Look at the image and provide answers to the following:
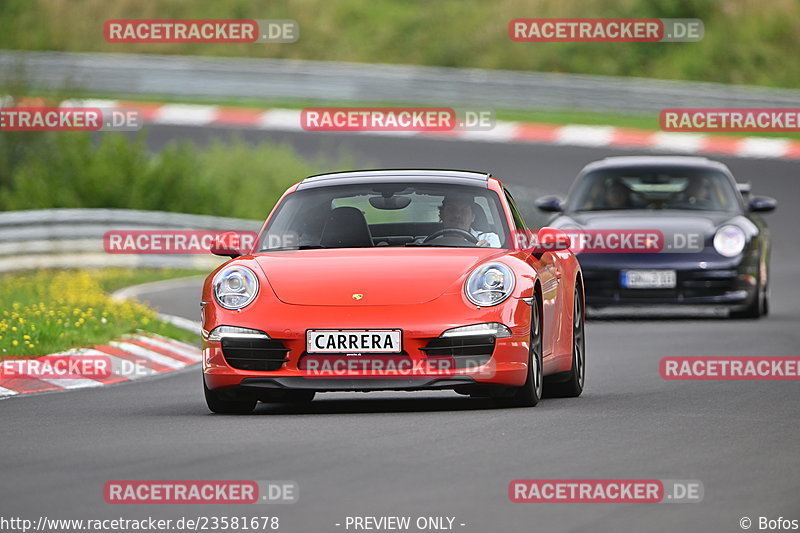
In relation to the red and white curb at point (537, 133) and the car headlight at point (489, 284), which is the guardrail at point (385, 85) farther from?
the car headlight at point (489, 284)

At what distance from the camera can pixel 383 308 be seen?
387 inches

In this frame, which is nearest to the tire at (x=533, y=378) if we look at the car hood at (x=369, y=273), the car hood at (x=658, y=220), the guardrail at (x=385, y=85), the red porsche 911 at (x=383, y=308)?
the red porsche 911 at (x=383, y=308)

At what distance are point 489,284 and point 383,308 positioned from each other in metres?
0.60

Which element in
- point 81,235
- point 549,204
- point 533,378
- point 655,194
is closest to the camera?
point 533,378

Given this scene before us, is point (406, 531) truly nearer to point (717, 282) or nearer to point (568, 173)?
point (717, 282)

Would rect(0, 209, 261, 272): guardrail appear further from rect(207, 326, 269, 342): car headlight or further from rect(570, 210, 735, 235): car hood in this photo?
rect(207, 326, 269, 342): car headlight

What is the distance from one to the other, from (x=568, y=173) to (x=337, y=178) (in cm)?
2062

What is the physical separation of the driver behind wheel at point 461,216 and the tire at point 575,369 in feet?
3.50

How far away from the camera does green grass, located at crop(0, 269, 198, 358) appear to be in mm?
13383

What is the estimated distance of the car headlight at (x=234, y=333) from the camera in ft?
32.5

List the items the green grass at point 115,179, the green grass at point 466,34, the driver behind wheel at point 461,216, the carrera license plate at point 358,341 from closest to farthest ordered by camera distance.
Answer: the carrera license plate at point 358,341 < the driver behind wheel at point 461,216 < the green grass at point 115,179 < the green grass at point 466,34

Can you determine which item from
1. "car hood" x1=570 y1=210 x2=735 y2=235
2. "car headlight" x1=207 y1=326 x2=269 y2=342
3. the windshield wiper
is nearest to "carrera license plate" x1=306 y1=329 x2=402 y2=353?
"car headlight" x1=207 y1=326 x2=269 y2=342

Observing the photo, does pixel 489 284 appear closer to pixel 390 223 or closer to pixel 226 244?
pixel 390 223

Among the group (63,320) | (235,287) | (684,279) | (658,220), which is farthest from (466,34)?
(235,287)
